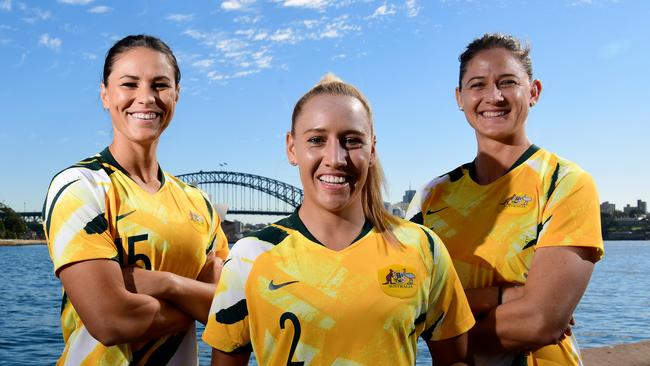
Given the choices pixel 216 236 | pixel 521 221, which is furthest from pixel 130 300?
pixel 521 221

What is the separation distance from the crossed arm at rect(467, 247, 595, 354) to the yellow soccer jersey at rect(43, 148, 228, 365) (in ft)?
4.81

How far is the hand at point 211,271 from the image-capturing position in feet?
10.4

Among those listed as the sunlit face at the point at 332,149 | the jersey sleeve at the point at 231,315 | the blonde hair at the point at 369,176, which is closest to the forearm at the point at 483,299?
the blonde hair at the point at 369,176

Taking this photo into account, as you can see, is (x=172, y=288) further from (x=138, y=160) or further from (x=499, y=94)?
(x=499, y=94)

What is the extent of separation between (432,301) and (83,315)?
A: 1559 millimetres

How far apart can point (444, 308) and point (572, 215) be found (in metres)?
0.81

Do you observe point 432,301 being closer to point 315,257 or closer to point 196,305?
point 315,257

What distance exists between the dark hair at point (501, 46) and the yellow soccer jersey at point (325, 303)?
122cm

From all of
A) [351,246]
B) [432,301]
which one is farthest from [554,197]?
[351,246]

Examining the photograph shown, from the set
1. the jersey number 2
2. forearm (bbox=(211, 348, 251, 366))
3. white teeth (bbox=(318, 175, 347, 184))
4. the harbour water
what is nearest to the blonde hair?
white teeth (bbox=(318, 175, 347, 184))

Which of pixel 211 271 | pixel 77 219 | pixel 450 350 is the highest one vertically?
pixel 77 219

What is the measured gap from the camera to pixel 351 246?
7.75 feet

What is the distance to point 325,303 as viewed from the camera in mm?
2246

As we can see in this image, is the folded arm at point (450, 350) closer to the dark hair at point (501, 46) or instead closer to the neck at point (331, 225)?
the neck at point (331, 225)
